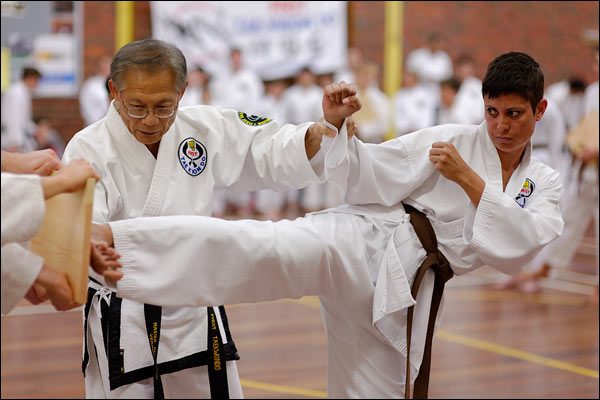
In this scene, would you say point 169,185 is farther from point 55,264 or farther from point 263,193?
point 263,193

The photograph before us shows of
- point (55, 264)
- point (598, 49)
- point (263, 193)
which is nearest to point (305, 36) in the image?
point (263, 193)

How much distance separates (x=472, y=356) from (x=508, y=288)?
1687 millimetres

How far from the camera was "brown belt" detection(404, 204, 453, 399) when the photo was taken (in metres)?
2.59

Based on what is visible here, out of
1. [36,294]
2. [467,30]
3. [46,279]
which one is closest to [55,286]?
[46,279]

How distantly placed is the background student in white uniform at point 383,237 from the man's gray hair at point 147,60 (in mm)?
383

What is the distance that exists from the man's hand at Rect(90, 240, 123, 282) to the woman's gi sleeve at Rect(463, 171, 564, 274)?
0.96 meters

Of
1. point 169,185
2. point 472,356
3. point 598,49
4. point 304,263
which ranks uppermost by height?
point 598,49

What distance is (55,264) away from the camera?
207 centimetres

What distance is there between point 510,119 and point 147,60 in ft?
3.30

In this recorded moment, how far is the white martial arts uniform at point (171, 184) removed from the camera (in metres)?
2.39

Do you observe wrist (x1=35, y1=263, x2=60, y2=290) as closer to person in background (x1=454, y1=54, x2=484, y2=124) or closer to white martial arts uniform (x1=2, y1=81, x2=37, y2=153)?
white martial arts uniform (x1=2, y1=81, x2=37, y2=153)

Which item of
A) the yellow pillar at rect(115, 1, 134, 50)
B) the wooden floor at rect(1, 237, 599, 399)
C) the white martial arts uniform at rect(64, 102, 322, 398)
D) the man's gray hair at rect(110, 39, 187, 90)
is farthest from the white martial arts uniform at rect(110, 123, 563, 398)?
the yellow pillar at rect(115, 1, 134, 50)

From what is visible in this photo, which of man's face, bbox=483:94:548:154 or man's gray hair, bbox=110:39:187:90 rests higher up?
man's gray hair, bbox=110:39:187:90

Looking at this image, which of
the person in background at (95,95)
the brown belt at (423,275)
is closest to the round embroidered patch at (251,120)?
the brown belt at (423,275)
